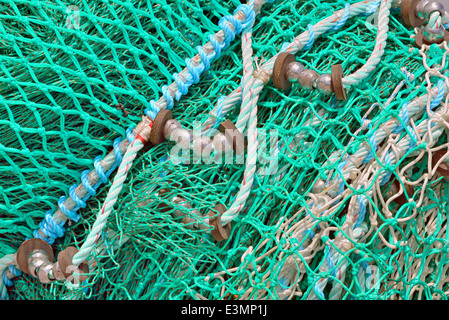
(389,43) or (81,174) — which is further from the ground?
(389,43)

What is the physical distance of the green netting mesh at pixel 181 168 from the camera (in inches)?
31.4

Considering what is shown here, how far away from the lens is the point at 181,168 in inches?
33.2

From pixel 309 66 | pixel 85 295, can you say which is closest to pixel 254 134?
pixel 309 66

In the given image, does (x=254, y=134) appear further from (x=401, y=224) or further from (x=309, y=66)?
(x=401, y=224)

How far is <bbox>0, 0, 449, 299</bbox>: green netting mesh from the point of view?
0.80 metres

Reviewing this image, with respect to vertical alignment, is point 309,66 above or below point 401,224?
above

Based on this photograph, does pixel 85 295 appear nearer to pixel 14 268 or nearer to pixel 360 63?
pixel 14 268

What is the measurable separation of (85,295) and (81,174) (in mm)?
200

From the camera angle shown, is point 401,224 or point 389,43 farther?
point 389,43
